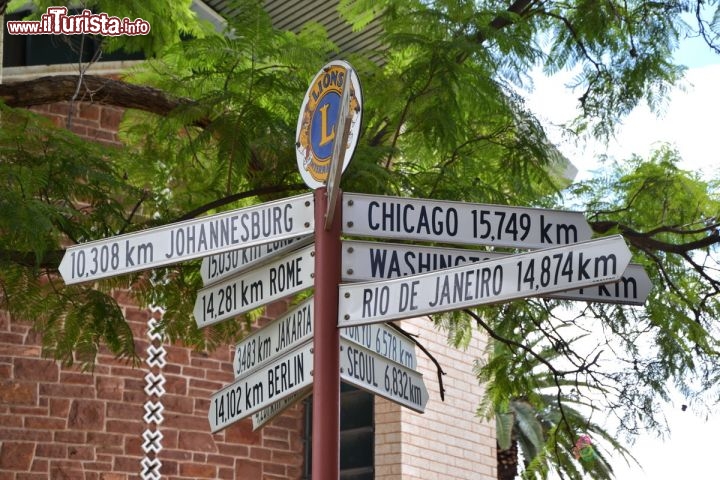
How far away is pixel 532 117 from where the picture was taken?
727cm

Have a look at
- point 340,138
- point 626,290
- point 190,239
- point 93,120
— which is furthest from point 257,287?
point 93,120

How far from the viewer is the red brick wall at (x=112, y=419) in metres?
11.7

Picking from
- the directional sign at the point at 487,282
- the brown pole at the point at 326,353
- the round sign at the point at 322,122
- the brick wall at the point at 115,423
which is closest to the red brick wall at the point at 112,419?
the brick wall at the point at 115,423

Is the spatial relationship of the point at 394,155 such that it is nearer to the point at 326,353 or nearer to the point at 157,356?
the point at 326,353

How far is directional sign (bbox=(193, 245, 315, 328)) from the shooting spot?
4488mm

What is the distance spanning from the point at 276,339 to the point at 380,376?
17.4 inches

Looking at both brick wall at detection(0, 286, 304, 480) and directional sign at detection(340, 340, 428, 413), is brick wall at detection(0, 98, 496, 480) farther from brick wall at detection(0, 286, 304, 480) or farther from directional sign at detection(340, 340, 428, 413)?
directional sign at detection(340, 340, 428, 413)

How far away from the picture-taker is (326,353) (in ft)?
13.8

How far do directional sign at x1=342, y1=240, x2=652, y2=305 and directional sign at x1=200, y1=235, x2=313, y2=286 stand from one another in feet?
0.67

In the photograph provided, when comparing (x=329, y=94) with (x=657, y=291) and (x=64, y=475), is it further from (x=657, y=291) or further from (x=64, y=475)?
(x=64, y=475)

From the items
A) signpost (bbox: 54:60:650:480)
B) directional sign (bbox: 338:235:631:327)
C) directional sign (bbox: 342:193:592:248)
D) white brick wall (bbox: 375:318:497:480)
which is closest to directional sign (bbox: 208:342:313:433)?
signpost (bbox: 54:60:650:480)

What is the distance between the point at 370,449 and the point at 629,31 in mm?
6148

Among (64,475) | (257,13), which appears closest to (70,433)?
(64,475)

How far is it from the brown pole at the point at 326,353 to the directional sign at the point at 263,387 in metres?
0.10
